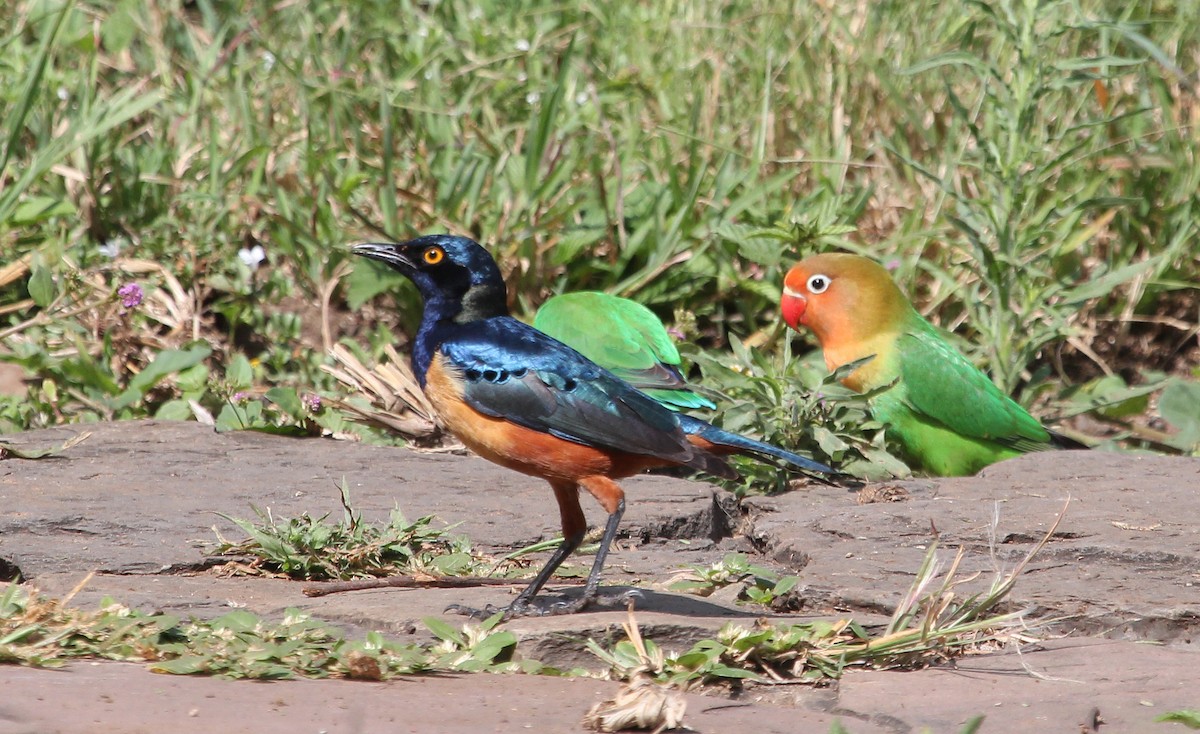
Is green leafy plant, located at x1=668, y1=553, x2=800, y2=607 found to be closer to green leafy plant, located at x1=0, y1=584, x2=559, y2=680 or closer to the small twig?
the small twig

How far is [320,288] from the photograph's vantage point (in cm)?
647

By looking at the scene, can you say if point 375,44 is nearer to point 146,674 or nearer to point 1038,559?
point 1038,559

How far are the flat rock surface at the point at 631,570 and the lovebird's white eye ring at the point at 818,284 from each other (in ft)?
3.33

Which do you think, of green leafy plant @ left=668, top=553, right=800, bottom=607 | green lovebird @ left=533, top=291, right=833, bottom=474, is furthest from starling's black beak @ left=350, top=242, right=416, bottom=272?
green leafy plant @ left=668, top=553, right=800, bottom=607

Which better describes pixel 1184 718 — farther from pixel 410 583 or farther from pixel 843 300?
pixel 843 300

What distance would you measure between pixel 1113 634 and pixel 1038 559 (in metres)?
0.51

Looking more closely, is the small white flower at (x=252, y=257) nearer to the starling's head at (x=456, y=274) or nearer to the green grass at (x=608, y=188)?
the green grass at (x=608, y=188)

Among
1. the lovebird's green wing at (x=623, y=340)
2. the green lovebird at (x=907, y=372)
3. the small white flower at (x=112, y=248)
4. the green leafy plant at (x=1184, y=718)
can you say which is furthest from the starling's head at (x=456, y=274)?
the small white flower at (x=112, y=248)

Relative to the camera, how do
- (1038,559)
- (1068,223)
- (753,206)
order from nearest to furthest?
(1038,559)
(1068,223)
(753,206)

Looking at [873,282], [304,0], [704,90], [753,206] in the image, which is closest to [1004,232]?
[873,282]

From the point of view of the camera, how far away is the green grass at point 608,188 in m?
5.77

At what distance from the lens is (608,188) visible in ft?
22.6

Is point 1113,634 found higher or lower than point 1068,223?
lower

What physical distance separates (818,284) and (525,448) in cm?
244
